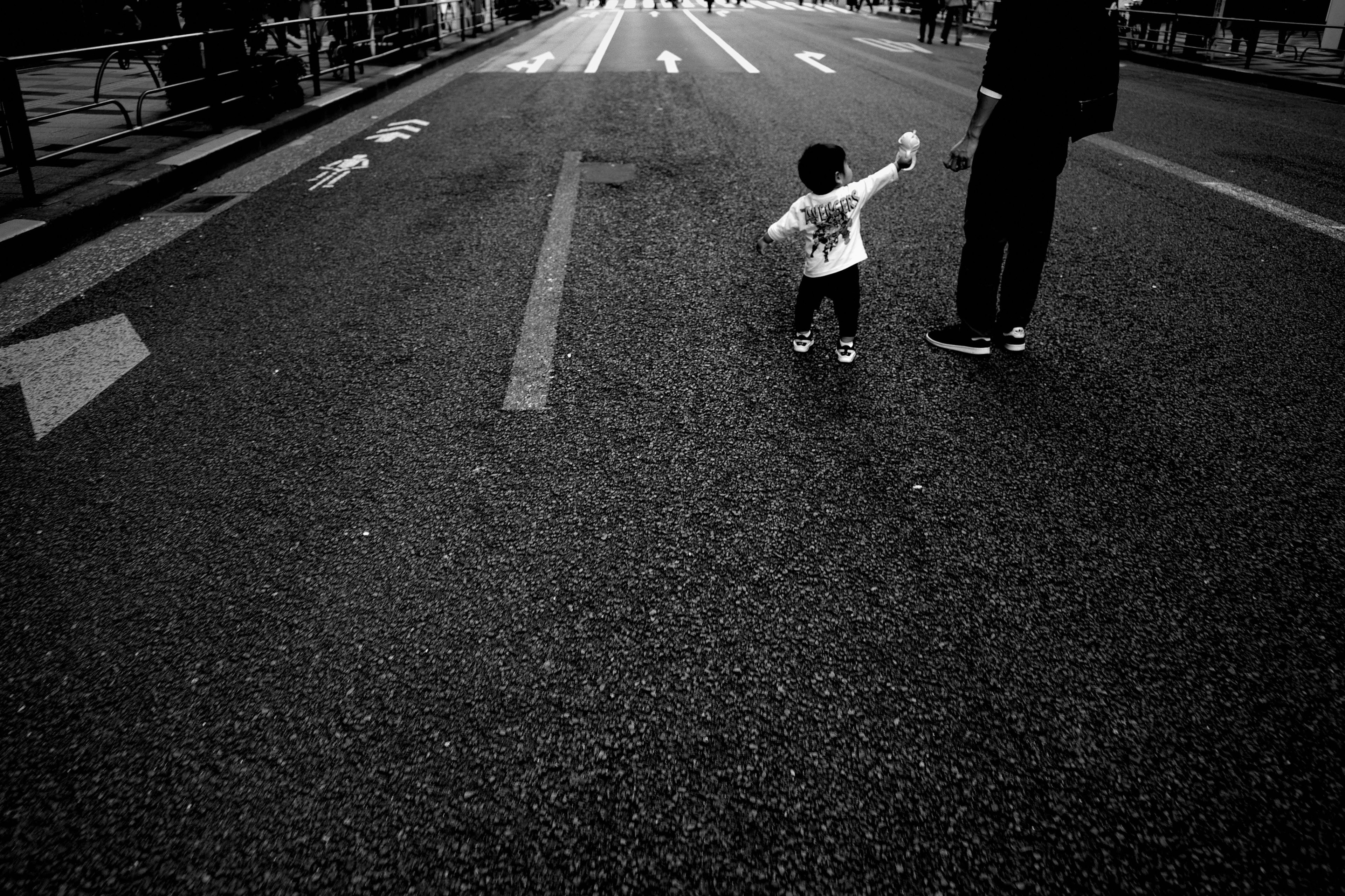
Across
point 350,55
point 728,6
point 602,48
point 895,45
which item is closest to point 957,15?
point 895,45

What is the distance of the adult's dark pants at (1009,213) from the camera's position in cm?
324

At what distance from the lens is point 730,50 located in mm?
17719

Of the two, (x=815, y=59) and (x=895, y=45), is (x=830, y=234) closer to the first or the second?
(x=815, y=59)

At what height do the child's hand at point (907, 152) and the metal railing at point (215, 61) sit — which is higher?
the metal railing at point (215, 61)

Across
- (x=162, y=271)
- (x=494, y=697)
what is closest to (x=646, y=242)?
(x=162, y=271)

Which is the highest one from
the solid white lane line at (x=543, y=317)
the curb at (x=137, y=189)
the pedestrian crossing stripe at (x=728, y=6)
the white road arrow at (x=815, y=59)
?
the pedestrian crossing stripe at (x=728, y=6)

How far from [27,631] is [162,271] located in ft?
10.6

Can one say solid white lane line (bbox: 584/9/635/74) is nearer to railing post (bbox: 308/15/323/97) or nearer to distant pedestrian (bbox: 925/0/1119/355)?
railing post (bbox: 308/15/323/97)

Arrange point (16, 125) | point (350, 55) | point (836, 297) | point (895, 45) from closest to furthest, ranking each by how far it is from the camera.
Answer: point (836, 297)
point (16, 125)
point (350, 55)
point (895, 45)

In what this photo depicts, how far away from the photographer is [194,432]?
3.05 meters

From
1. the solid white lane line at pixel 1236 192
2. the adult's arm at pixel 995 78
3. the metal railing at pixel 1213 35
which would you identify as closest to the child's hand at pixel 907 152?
the adult's arm at pixel 995 78

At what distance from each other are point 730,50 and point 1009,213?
1642cm

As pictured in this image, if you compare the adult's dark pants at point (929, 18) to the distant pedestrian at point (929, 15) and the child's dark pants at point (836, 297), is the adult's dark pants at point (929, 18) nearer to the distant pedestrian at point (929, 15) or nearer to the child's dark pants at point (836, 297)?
the distant pedestrian at point (929, 15)

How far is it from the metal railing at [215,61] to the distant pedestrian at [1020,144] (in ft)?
18.2
